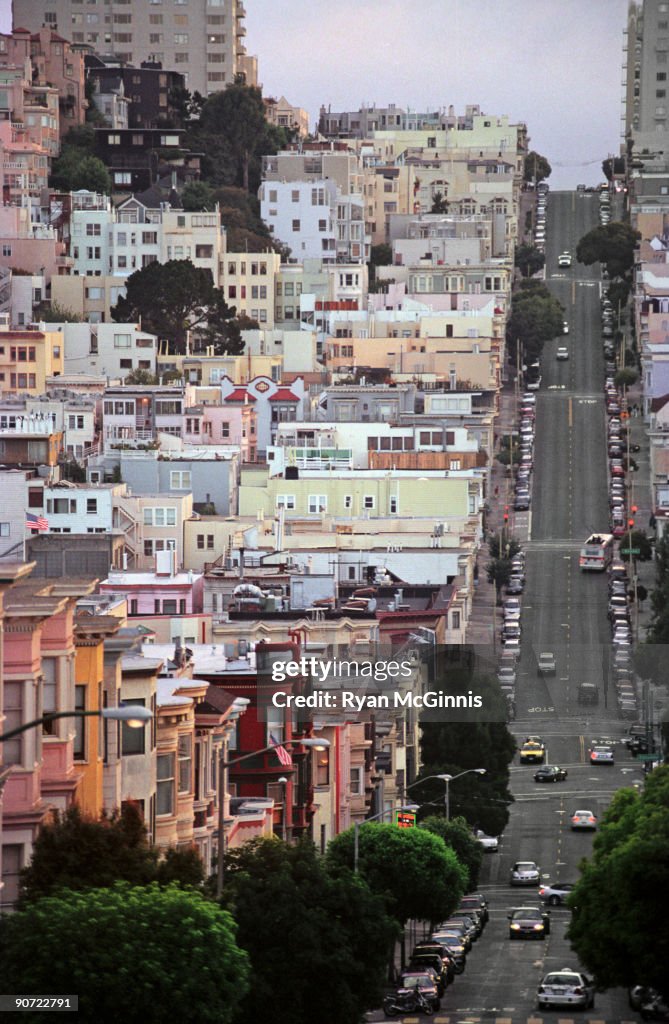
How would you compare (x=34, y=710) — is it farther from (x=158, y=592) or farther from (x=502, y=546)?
(x=502, y=546)

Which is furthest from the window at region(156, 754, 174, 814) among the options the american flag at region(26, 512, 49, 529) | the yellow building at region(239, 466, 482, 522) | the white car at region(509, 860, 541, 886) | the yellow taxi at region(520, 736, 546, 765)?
the yellow building at region(239, 466, 482, 522)

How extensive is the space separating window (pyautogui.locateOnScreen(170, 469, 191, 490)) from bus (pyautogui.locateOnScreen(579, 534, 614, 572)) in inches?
936

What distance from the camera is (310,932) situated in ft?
213

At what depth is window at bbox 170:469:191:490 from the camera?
18700 cm

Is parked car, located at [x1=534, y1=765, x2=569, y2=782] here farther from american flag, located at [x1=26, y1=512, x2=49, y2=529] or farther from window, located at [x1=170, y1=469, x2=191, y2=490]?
window, located at [x1=170, y1=469, x2=191, y2=490]

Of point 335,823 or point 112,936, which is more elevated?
point 112,936

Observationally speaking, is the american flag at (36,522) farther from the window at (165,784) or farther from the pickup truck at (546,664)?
the window at (165,784)

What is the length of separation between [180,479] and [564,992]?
10902 centimetres

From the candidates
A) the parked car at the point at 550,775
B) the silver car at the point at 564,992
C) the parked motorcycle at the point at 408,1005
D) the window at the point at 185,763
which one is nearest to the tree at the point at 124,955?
the window at the point at 185,763

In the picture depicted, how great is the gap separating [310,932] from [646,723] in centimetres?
8204

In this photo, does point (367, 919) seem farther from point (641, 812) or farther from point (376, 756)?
point (376, 756)

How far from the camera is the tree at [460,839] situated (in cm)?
10612

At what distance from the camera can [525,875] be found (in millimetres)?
115625

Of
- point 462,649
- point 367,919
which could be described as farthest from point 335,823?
point 462,649
